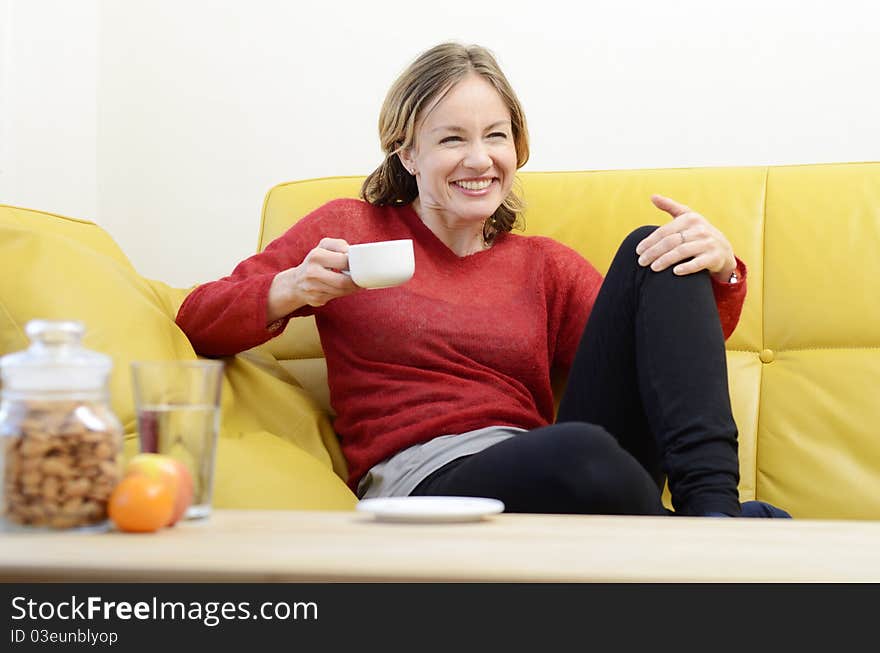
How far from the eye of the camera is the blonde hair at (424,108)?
171cm

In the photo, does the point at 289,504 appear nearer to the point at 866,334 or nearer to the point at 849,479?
the point at 849,479

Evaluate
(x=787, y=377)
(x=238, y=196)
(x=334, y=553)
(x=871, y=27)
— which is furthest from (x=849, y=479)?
(x=238, y=196)

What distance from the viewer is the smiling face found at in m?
1.69

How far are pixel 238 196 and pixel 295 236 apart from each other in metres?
0.81

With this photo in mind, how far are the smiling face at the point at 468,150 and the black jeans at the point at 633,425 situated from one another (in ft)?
1.01

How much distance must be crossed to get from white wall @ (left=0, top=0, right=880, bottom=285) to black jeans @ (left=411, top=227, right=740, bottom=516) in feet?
3.05

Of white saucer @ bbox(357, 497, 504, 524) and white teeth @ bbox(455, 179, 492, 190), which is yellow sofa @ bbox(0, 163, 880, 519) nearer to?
white teeth @ bbox(455, 179, 492, 190)

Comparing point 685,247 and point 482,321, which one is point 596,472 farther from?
point 482,321

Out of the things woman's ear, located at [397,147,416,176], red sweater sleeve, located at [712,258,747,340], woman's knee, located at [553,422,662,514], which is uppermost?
woman's ear, located at [397,147,416,176]

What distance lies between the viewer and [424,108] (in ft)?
5.62

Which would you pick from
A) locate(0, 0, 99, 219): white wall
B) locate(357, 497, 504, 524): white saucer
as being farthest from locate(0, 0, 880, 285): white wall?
locate(357, 497, 504, 524): white saucer

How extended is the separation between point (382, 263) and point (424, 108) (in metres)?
0.51

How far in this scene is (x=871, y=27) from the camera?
7.22 ft
